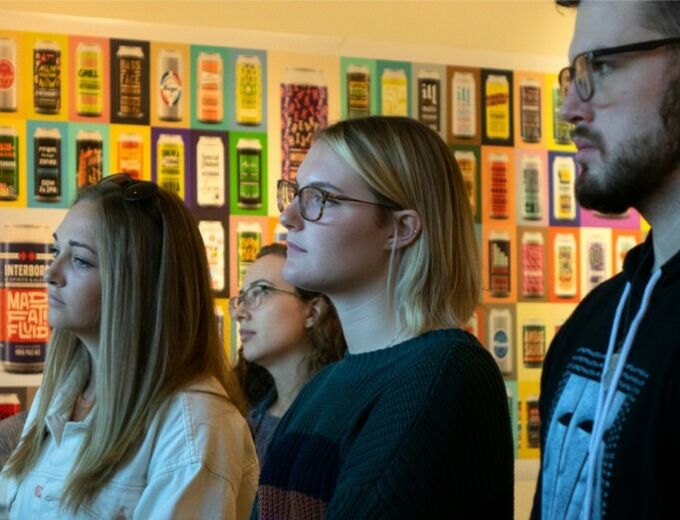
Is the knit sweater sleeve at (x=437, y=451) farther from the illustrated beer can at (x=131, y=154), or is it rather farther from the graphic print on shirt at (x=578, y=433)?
the illustrated beer can at (x=131, y=154)

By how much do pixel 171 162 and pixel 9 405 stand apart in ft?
3.39

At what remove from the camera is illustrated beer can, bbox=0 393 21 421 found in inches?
134

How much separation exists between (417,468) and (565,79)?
0.60m

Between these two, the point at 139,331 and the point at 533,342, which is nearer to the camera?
the point at 139,331

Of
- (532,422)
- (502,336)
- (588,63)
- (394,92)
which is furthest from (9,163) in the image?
(588,63)

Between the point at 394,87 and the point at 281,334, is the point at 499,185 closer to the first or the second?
the point at 394,87

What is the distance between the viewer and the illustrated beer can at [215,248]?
143 inches

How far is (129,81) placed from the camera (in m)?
3.59

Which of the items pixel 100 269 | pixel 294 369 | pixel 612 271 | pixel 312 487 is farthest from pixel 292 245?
pixel 612 271

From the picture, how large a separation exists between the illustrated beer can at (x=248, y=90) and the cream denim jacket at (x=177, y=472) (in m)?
1.80

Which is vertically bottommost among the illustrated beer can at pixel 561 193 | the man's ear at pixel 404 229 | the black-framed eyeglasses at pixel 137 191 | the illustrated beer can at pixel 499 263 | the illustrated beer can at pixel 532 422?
the illustrated beer can at pixel 532 422

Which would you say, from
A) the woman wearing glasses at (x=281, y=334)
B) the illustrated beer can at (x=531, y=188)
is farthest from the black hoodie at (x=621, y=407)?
the illustrated beer can at (x=531, y=188)

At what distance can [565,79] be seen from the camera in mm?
1234

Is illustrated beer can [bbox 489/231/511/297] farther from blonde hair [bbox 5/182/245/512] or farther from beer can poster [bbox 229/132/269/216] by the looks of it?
blonde hair [bbox 5/182/245/512]
